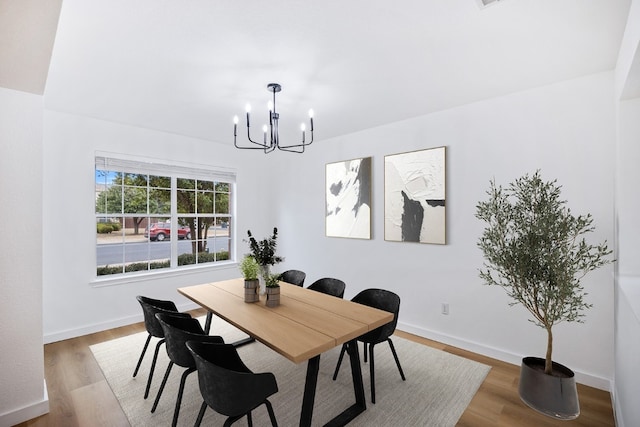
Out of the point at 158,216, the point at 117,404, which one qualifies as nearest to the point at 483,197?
the point at 117,404

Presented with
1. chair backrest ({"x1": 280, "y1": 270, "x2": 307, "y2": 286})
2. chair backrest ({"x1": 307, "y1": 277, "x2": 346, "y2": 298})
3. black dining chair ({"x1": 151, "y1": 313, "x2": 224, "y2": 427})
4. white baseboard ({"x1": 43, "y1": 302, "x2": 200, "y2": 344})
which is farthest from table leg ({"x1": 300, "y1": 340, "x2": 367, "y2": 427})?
white baseboard ({"x1": 43, "y1": 302, "x2": 200, "y2": 344})

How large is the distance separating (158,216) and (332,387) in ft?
11.0

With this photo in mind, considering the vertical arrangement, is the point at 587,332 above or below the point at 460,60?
below

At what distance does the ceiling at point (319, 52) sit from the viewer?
5.74ft

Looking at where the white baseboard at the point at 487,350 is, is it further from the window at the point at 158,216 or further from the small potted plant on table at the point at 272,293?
the window at the point at 158,216

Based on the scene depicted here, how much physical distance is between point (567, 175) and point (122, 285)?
5.11 metres

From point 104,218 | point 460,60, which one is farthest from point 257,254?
point 104,218

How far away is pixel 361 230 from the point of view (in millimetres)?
4168

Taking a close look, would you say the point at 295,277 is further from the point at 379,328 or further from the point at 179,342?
the point at 179,342

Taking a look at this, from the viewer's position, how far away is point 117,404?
228cm

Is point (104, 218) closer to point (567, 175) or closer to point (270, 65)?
point (270, 65)

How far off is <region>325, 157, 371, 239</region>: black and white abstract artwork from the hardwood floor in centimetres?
203

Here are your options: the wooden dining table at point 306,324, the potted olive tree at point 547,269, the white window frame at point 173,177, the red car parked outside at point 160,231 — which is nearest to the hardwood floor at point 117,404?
the potted olive tree at point 547,269

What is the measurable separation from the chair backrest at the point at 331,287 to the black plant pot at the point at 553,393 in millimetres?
1615
